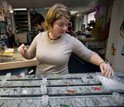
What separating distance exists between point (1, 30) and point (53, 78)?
223cm

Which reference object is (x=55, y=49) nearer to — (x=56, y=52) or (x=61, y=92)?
(x=56, y=52)

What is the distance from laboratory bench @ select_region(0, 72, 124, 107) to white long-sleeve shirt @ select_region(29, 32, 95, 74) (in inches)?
8.7

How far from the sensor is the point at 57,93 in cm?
62

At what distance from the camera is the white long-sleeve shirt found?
3.21ft

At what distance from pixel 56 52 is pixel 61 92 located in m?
0.43

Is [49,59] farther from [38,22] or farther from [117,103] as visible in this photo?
[38,22]

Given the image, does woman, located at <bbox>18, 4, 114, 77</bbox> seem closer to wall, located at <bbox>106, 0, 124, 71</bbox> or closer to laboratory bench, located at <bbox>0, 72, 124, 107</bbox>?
laboratory bench, located at <bbox>0, 72, 124, 107</bbox>

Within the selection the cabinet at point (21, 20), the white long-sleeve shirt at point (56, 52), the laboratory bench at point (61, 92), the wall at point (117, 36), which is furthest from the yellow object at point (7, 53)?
the cabinet at point (21, 20)

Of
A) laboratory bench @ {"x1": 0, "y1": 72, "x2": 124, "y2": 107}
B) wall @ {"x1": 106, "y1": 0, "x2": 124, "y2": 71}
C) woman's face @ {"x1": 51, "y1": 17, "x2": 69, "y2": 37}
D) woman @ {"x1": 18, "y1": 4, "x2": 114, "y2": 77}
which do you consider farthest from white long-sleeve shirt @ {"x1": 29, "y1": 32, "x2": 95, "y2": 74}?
wall @ {"x1": 106, "y1": 0, "x2": 124, "y2": 71}

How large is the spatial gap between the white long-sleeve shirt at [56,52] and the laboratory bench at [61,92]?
0.72ft

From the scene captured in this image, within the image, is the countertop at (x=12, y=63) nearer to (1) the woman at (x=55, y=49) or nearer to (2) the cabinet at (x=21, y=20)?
(1) the woman at (x=55, y=49)

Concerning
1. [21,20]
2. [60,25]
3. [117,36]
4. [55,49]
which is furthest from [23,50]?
[21,20]

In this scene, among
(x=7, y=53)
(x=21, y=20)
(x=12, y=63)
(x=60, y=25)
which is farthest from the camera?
(x=21, y=20)

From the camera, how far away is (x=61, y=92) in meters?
0.63
